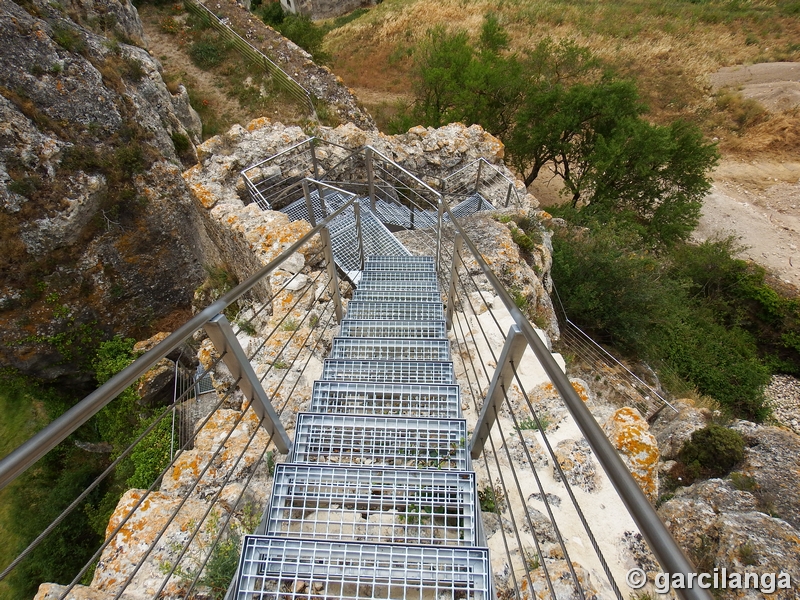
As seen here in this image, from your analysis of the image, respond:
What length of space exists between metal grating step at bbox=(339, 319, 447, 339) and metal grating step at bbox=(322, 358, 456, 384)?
69 cm

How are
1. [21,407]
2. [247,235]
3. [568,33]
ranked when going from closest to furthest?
1. [247,235]
2. [21,407]
3. [568,33]

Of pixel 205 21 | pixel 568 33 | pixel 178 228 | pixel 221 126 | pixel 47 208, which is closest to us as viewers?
pixel 47 208

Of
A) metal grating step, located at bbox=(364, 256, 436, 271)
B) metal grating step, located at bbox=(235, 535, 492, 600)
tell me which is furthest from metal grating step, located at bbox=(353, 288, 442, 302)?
metal grating step, located at bbox=(235, 535, 492, 600)

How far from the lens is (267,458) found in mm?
3158

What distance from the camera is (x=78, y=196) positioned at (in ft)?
30.8

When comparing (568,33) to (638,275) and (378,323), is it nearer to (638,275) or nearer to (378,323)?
(638,275)

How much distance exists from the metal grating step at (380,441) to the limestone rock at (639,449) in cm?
153

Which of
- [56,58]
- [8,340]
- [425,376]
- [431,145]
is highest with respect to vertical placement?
[56,58]

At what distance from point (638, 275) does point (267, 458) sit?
9.22 meters

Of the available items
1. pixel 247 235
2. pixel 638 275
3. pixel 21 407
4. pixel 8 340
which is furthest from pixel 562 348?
pixel 21 407

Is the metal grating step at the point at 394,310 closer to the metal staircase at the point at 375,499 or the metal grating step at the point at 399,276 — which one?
the metal grating step at the point at 399,276

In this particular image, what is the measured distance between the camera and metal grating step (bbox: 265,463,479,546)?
2316 millimetres

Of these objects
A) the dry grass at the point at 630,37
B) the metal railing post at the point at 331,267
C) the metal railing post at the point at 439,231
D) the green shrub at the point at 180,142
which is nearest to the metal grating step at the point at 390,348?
the metal railing post at the point at 331,267

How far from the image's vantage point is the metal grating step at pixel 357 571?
198 cm
